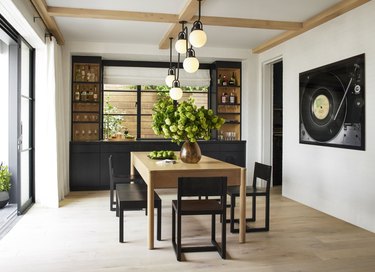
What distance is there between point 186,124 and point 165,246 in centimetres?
117

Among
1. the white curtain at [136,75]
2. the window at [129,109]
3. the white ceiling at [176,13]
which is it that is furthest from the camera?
the window at [129,109]

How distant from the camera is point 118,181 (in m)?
4.92

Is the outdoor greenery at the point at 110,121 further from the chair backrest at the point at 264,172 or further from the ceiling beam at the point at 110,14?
the chair backrest at the point at 264,172

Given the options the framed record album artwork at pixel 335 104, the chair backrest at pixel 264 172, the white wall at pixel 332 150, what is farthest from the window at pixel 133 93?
the chair backrest at pixel 264 172

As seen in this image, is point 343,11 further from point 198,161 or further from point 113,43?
point 113,43

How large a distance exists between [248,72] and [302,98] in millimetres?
1653

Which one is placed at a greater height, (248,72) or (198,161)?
(248,72)

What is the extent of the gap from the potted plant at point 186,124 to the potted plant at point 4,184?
7.46 feet

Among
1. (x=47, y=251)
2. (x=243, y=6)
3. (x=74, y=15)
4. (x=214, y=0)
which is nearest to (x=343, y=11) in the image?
(x=243, y=6)

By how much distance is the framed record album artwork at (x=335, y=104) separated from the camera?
395 cm

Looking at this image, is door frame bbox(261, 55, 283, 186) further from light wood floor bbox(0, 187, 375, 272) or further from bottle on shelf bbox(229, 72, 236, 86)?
light wood floor bbox(0, 187, 375, 272)

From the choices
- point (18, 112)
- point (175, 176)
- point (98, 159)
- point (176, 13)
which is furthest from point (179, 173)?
point (98, 159)

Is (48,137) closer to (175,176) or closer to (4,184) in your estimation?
(4,184)

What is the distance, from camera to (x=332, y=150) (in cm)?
446
